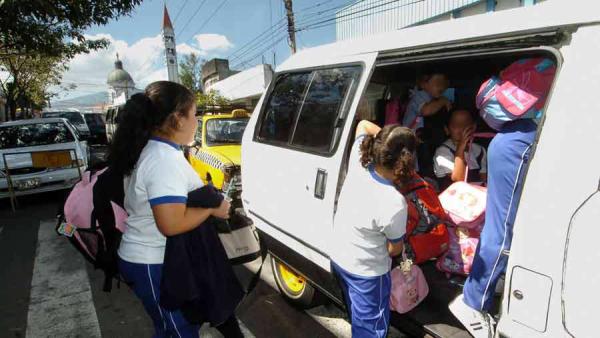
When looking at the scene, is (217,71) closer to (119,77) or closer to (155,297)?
(155,297)

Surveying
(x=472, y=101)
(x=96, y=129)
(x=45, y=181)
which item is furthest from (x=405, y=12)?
(x=96, y=129)

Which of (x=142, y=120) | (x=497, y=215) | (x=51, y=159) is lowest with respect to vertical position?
(x=51, y=159)

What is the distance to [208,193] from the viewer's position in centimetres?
163

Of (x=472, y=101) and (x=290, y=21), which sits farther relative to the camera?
(x=290, y=21)

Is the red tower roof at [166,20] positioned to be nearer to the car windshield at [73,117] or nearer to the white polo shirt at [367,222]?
the car windshield at [73,117]

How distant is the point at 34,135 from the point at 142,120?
753cm

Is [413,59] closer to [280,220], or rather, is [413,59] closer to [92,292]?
[280,220]

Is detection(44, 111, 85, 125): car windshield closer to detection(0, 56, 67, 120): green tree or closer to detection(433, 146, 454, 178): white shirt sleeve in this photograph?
A: detection(0, 56, 67, 120): green tree

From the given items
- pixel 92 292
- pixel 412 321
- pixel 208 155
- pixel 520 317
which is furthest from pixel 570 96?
pixel 208 155

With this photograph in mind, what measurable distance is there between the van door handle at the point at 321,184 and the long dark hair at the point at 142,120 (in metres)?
0.94

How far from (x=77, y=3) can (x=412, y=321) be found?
6.84m

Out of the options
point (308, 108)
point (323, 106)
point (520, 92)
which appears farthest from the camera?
point (308, 108)

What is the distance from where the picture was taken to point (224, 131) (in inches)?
274

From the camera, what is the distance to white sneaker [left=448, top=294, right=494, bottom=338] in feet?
5.45
